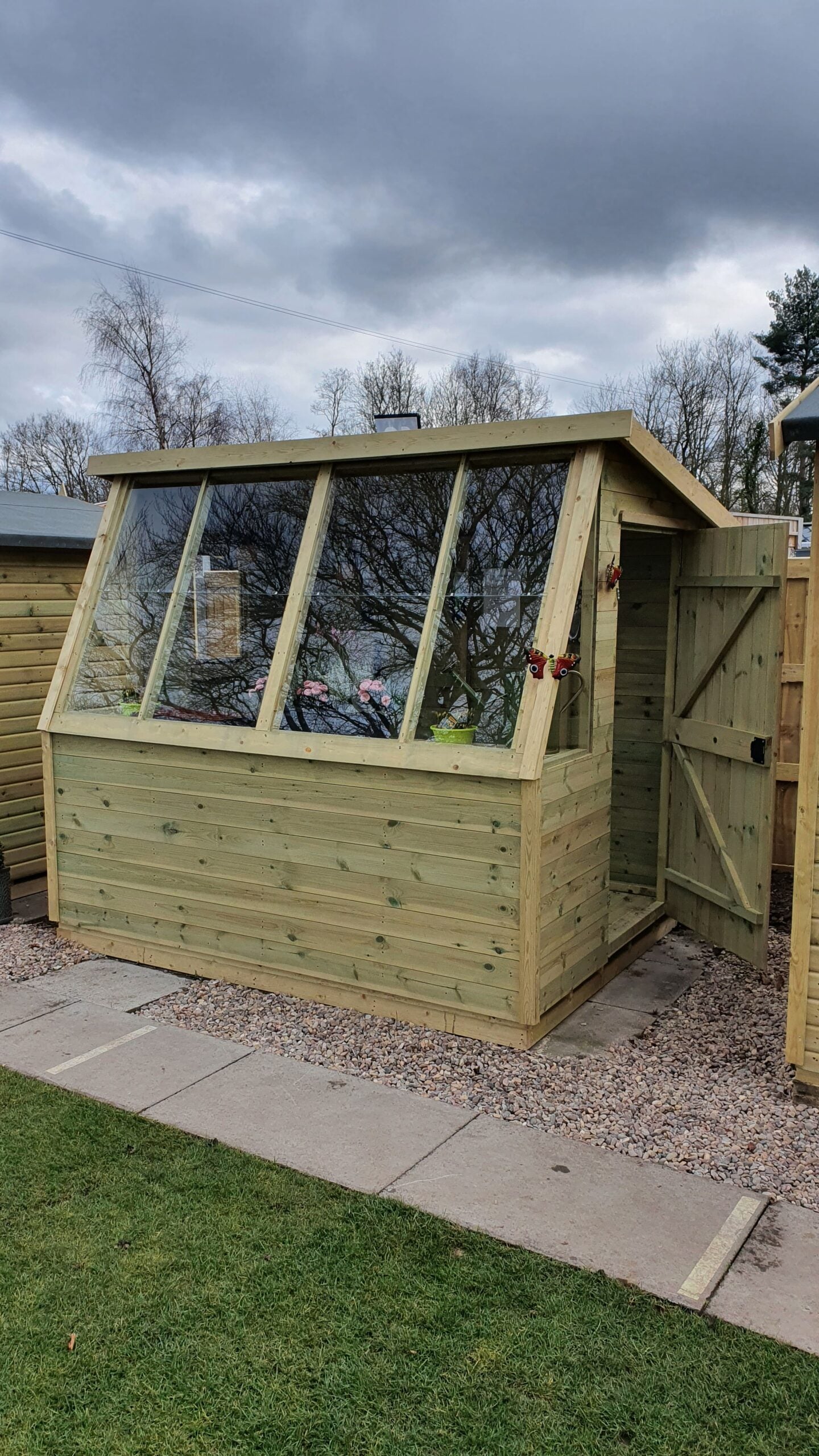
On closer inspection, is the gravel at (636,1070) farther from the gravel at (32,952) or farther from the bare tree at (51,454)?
the bare tree at (51,454)

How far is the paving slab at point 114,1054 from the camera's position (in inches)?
163

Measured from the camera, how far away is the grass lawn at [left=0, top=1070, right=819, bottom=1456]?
2365 millimetres

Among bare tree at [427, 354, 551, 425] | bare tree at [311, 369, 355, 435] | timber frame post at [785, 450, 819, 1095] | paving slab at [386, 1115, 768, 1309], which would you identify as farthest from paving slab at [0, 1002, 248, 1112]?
bare tree at [311, 369, 355, 435]

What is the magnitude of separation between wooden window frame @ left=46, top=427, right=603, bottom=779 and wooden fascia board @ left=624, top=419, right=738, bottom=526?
201mm

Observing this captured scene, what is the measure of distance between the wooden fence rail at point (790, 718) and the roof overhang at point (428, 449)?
1.62 metres

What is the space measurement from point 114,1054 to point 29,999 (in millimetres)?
913

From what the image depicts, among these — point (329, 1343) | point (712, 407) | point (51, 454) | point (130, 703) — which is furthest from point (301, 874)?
point (51, 454)

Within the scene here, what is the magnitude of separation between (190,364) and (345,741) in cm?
2502

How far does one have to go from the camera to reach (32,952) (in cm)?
579

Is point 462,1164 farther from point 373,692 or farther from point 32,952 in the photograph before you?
point 32,952

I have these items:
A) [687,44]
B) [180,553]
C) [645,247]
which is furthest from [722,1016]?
[645,247]

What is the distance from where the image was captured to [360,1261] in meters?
2.98

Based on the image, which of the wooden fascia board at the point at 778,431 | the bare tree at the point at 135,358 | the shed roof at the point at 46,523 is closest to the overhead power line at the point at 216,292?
the bare tree at the point at 135,358

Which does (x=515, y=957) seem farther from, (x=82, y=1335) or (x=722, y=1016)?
(x=82, y=1335)
